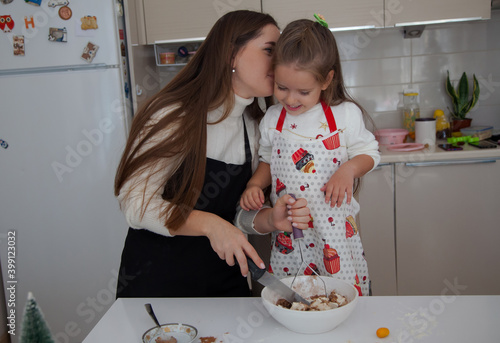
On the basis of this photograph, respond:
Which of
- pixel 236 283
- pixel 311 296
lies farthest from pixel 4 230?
pixel 311 296

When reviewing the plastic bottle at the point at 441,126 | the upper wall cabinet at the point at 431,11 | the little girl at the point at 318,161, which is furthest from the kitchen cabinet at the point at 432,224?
the little girl at the point at 318,161

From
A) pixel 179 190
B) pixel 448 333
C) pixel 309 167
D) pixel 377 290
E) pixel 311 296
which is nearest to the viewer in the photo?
pixel 448 333

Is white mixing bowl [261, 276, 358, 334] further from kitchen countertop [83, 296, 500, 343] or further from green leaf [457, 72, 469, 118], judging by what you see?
green leaf [457, 72, 469, 118]

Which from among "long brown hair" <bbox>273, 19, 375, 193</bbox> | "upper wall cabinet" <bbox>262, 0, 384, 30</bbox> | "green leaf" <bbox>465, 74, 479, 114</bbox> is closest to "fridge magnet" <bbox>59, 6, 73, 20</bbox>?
"upper wall cabinet" <bbox>262, 0, 384, 30</bbox>

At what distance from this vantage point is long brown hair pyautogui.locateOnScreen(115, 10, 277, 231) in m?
1.15

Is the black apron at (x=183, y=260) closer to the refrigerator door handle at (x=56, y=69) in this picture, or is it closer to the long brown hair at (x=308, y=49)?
the long brown hair at (x=308, y=49)

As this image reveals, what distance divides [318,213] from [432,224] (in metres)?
1.18

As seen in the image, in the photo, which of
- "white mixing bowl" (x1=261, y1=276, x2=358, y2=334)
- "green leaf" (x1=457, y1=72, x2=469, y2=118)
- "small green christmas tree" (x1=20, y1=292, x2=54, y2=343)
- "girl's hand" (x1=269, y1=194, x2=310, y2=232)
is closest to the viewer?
"small green christmas tree" (x1=20, y1=292, x2=54, y2=343)

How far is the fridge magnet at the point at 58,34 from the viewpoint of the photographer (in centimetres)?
222

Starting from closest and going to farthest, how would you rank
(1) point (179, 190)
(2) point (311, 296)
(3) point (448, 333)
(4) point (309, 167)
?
(3) point (448, 333) < (2) point (311, 296) < (1) point (179, 190) < (4) point (309, 167)

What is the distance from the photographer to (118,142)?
2.27 metres

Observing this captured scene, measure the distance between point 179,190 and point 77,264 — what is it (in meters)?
1.42

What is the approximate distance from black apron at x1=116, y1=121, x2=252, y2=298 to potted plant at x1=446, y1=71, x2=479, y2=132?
5.50 ft

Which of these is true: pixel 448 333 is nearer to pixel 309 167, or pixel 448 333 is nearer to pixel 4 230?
pixel 309 167
